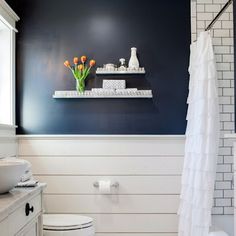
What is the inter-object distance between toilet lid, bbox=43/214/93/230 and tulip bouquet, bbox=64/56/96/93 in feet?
3.69

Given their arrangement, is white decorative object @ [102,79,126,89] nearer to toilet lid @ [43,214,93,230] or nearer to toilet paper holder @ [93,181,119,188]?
toilet paper holder @ [93,181,119,188]

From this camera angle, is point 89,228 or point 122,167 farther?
point 122,167

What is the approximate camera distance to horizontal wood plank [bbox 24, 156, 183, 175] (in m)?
3.32

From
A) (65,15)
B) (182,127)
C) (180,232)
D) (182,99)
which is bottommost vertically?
(180,232)

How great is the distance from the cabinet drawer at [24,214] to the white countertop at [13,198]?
0.12 ft

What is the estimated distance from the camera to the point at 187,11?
3.40 m

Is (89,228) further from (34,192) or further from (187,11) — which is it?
(187,11)

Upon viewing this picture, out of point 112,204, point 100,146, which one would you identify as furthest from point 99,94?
point 112,204

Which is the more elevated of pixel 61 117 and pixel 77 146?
pixel 61 117

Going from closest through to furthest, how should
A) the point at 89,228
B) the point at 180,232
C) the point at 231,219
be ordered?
1. the point at 89,228
2. the point at 180,232
3. the point at 231,219

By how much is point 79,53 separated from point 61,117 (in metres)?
0.62

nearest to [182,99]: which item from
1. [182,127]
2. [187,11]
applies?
[182,127]

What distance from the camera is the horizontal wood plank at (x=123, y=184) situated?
332 cm

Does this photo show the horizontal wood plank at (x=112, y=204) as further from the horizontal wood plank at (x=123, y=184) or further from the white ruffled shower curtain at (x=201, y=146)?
the white ruffled shower curtain at (x=201, y=146)
